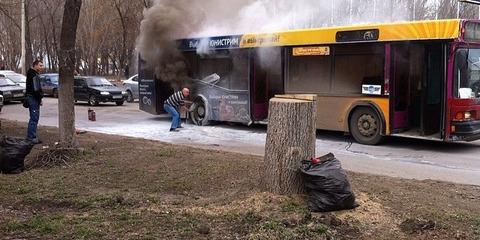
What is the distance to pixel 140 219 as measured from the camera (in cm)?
533

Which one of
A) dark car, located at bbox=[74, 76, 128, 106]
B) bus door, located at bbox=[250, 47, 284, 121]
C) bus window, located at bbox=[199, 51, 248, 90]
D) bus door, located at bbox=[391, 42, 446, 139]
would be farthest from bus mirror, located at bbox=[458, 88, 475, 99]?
dark car, located at bbox=[74, 76, 128, 106]

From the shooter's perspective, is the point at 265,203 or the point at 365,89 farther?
the point at 365,89

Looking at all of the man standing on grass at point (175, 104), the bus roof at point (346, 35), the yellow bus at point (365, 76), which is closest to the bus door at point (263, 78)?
the yellow bus at point (365, 76)

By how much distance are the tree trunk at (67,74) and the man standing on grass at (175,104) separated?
20.8 feet

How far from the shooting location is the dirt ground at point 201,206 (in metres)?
4.93

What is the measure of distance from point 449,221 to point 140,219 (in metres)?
2.95

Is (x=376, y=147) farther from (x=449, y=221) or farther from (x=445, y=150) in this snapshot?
(x=449, y=221)

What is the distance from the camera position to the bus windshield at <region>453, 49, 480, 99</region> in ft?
37.1

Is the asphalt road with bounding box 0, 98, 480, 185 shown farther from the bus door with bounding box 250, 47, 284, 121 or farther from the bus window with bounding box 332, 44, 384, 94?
the bus window with bounding box 332, 44, 384, 94

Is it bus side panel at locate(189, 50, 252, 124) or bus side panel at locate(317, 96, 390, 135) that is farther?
bus side panel at locate(189, 50, 252, 124)

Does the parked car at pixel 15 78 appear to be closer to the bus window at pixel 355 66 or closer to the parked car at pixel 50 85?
the parked car at pixel 50 85

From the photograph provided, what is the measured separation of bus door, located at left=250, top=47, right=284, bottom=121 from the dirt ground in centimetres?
690

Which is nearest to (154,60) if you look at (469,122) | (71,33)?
(71,33)

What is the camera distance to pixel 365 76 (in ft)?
42.0
